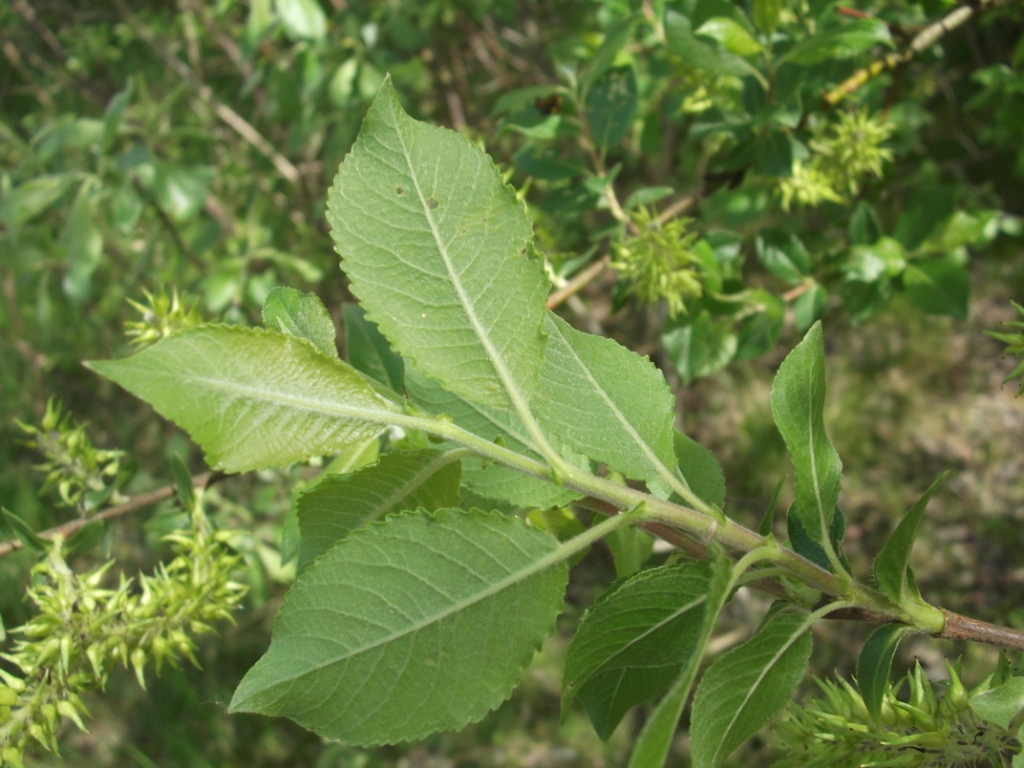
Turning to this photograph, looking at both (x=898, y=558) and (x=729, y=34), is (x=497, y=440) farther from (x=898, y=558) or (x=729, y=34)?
(x=729, y=34)

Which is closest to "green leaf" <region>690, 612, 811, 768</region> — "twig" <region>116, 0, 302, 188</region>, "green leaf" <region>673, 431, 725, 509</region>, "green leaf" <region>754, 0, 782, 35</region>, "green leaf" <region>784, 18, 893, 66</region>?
"green leaf" <region>673, 431, 725, 509</region>

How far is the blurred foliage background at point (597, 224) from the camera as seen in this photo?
1589 millimetres

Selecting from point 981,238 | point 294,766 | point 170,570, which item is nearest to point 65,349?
point 294,766

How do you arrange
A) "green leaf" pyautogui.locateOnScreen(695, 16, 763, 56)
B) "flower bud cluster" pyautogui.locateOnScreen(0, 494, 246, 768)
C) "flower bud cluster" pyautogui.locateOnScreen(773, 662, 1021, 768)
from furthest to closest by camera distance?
"green leaf" pyautogui.locateOnScreen(695, 16, 763, 56) < "flower bud cluster" pyautogui.locateOnScreen(0, 494, 246, 768) < "flower bud cluster" pyautogui.locateOnScreen(773, 662, 1021, 768)

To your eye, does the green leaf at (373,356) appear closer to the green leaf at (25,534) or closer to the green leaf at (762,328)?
the green leaf at (25,534)

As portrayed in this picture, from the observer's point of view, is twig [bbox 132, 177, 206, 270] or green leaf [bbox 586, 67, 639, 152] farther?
twig [bbox 132, 177, 206, 270]

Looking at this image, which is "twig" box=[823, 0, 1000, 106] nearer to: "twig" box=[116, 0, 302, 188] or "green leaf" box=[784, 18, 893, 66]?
"green leaf" box=[784, 18, 893, 66]

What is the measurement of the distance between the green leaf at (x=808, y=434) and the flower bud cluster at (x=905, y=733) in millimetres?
212

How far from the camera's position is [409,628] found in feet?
2.31

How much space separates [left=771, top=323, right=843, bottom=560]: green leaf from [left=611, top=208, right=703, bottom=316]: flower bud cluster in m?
0.53

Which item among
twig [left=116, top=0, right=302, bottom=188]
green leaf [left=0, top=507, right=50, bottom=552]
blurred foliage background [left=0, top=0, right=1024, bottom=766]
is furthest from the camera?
twig [left=116, top=0, right=302, bottom=188]

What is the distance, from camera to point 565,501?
31.7 inches

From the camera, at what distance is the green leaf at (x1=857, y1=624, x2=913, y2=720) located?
0.87m

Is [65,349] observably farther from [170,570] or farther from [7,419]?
[170,570]
